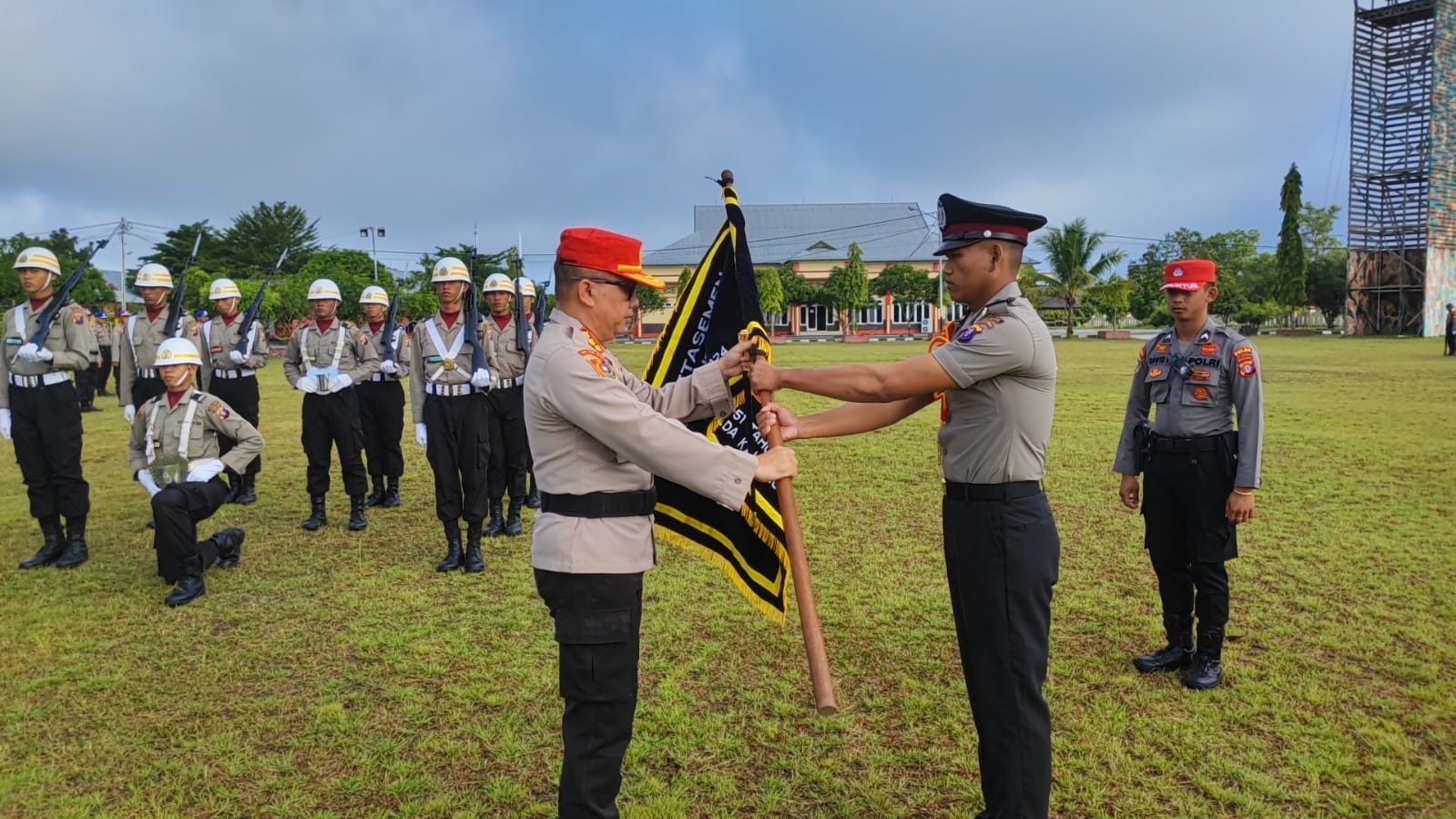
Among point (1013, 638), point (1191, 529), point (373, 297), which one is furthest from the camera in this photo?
point (373, 297)

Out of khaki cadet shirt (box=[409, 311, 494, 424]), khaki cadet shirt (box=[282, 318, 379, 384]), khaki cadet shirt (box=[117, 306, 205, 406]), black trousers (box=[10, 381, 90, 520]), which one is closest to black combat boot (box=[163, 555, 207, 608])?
black trousers (box=[10, 381, 90, 520])

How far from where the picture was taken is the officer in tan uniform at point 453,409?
6773mm

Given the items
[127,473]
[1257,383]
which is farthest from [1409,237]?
[127,473]

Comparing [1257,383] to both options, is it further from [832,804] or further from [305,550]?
[305,550]

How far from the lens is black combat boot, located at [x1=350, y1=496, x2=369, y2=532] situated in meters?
7.96

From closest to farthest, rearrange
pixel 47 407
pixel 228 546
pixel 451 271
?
pixel 228 546, pixel 47 407, pixel 451 271

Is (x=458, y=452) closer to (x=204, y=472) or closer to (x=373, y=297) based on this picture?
(x=204, y=472)

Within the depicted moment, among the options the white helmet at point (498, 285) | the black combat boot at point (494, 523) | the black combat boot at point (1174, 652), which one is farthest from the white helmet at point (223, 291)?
the black combat boot at point (1174, 652)

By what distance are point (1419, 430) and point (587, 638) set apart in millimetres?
13947

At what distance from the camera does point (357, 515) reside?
8078mm

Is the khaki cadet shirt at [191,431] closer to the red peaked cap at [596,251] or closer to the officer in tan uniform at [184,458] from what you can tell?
the officer in tan uniform at [184,458]

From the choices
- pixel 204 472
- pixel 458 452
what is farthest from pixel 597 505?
pixel 204 472

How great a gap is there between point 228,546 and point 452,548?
1719mm

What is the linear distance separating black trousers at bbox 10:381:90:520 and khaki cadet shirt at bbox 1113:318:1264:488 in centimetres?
781
